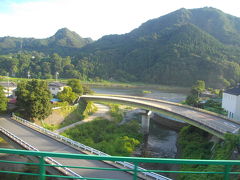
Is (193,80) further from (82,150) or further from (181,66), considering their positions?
(82,150)

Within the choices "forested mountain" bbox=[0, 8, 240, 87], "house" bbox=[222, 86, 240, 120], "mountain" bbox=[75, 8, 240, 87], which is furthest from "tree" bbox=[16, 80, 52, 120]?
"mountain" bbox=[75, 8, 240, 87]

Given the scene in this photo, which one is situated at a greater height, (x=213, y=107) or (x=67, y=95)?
(x=67, y=95)

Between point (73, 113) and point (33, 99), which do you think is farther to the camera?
point (73, 113)

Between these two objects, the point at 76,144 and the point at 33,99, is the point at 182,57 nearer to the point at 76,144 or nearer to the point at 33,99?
the point at 33,99

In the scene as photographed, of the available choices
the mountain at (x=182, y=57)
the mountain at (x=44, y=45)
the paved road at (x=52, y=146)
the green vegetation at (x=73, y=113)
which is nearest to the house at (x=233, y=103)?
the paved road at (x=52, y=146)

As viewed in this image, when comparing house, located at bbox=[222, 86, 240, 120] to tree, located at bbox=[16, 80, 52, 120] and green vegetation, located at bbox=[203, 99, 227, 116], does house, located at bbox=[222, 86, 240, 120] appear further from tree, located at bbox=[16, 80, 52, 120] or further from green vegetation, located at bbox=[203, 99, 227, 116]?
tree, located at bbox=[16, 80, 52, 120]

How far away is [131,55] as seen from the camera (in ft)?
360

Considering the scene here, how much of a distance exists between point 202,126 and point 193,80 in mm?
61554

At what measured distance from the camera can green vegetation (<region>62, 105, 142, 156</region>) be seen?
18.7 metres

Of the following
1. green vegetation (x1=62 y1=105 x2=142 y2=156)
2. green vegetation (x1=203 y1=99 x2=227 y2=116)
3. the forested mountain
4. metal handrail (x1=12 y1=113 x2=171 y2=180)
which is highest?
→ the forested mountain

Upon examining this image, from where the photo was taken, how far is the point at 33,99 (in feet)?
65.7

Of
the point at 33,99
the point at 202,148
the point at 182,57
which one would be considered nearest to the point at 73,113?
the point at 33,99

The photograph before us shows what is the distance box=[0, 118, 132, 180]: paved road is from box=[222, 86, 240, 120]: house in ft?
57.4

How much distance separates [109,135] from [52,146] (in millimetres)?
9265
